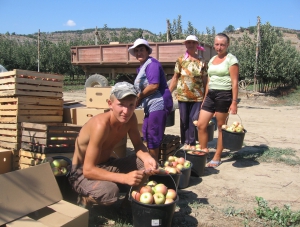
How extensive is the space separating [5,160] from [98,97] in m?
1.72

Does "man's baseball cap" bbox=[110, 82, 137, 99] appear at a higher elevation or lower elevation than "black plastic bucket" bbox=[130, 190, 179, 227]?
higher

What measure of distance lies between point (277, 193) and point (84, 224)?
2.65 meters

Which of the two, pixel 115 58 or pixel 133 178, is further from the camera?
pixel 115 58

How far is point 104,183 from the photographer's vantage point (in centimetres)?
280

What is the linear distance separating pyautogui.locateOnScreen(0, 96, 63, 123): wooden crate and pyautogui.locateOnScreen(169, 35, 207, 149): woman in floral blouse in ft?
6.59

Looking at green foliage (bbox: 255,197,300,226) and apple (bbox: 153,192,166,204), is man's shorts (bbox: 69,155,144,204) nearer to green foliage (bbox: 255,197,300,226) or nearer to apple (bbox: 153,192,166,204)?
apple (bbox: 153,192,166,204)

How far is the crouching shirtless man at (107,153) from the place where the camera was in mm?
2678

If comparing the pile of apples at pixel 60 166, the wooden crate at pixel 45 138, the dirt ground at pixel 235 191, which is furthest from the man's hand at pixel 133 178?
the wooden crate at pixel 45 138

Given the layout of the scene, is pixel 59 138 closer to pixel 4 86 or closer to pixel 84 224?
pixel 4 86

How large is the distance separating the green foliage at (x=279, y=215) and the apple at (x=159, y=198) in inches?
50.3

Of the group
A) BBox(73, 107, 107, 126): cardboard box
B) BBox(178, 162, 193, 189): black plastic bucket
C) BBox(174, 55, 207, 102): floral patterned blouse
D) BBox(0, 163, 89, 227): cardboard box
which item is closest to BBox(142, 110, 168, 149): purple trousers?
BBox(178, 162, 193, 189): black plastic bucket

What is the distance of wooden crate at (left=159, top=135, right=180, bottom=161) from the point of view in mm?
4715

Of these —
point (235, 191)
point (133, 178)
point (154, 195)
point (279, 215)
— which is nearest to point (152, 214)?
point (154, 195)

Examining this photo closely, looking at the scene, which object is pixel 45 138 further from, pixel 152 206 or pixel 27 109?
pixel 152 206
